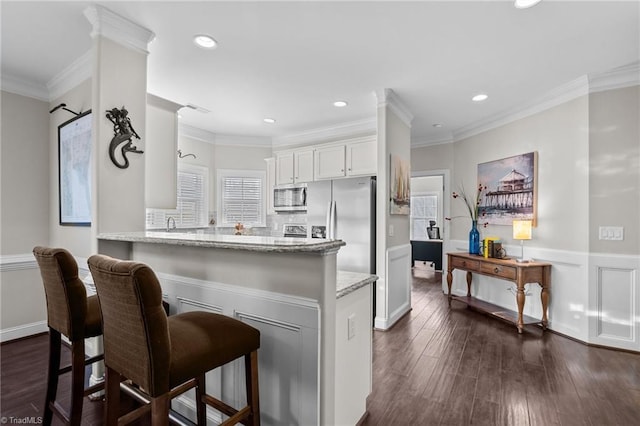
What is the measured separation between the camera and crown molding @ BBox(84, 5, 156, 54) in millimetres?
2064

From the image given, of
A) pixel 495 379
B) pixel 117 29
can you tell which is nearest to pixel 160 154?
pixel 117 29

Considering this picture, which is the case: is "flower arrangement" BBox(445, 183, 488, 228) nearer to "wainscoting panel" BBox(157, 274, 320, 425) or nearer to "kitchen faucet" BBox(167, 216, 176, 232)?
"wainscoting panel" BBox(157, 274, 320, 425)

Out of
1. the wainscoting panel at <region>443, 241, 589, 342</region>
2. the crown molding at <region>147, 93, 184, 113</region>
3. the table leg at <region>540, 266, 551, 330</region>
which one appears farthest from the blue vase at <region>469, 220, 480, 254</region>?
the crown molding at <region>147, 93, 184, 113</region>

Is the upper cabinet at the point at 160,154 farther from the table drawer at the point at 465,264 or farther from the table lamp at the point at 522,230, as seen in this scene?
the table lamp at the point at 522,230

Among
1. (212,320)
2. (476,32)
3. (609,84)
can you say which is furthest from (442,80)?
(212,320)

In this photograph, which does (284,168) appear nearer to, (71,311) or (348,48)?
(348,48)

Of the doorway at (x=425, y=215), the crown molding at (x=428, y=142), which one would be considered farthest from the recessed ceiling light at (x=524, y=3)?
the doorway at (x=425, y=215)

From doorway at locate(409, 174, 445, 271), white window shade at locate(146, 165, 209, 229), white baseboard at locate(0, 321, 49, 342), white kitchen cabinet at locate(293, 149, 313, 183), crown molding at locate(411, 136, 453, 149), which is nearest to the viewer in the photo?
white baseboard at locate(0, 321, 49, 342)

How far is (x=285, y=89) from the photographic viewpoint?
11.3 ft

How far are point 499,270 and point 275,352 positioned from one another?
3.12m

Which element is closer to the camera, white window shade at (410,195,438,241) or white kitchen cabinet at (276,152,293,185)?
white kitchen cabinet at (276,152,293,185)

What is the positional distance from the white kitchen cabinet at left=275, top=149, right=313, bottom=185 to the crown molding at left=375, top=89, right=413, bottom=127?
5.23 feet

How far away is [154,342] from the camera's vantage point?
1.10 metres

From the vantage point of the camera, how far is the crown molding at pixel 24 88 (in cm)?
308
